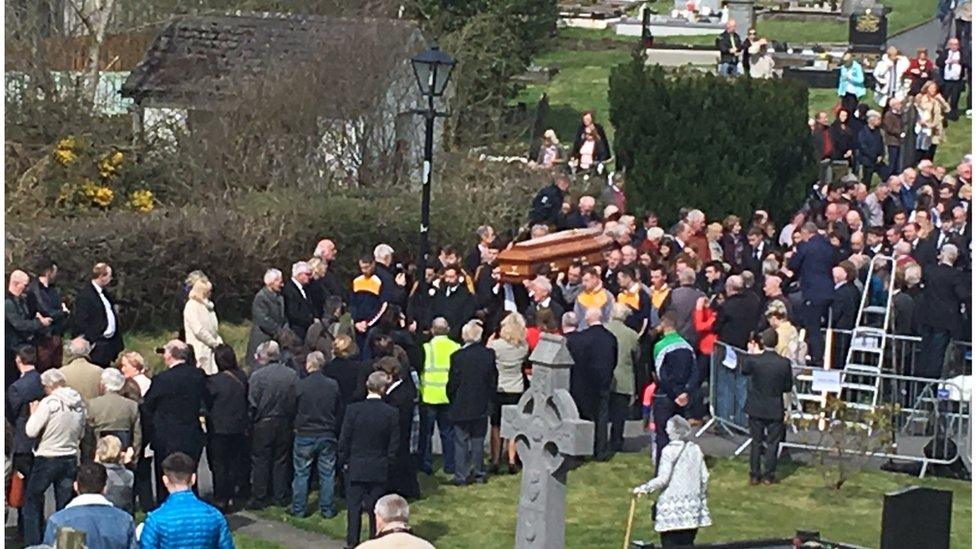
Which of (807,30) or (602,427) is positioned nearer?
(602,427)

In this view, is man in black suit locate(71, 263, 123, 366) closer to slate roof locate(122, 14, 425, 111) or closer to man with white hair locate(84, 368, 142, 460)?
man with white hair locate(84, 368, 142, 460)

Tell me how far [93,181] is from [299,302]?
347 inches

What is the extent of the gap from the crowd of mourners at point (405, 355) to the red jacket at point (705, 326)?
3 cm

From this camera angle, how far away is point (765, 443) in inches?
821

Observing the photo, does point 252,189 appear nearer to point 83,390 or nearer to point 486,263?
point 486,263

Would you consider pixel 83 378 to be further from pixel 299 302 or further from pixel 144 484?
pixel 299 302

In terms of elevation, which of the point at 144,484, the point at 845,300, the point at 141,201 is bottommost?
the point at 144,484

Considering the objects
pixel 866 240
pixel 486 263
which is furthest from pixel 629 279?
pixel 866 240

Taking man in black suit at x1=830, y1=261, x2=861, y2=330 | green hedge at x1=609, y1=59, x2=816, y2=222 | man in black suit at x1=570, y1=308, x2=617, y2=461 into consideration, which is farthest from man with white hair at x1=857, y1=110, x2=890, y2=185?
man in black suit at x1=570, y1=308, x2=617, y2=461

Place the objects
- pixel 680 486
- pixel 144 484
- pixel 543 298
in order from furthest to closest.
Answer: pixel 543 298, pixel 144 484, pixel 680 486

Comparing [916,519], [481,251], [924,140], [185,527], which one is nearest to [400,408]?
[916,519]

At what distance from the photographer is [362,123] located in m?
31.9

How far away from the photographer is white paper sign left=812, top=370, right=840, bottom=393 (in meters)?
22.3

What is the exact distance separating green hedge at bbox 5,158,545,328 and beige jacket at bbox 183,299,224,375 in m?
4.65
